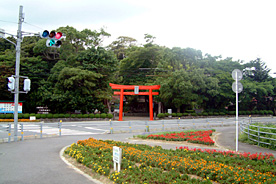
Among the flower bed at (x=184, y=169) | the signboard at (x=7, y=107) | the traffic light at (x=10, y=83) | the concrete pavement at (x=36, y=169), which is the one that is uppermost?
the traffic light at (x=10, y=83)

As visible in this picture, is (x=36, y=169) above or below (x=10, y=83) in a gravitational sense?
below

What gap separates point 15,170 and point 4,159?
2.22 meters

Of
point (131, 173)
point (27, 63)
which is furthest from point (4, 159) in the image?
point (27, 63)

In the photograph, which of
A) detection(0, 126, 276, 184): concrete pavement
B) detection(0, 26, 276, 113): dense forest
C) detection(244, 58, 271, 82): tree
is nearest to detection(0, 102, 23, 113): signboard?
detection(0, 26, 276, 113): dense forest

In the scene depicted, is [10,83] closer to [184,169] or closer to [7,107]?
[184,169]

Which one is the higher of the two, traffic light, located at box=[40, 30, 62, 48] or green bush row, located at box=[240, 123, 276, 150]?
traffic light, located at box=[40, 30, 62, 48]

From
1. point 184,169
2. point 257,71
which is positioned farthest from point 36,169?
point 257,71

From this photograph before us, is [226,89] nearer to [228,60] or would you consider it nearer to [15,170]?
[228,60]

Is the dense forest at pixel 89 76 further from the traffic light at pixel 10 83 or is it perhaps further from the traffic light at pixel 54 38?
the traffic light at pixel 54 38

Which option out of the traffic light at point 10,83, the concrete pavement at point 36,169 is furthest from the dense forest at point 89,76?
the concrete pavement at point 36,169

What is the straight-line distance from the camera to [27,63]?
40125 mm

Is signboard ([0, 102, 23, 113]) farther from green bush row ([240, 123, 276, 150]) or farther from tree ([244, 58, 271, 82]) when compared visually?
tree ([244, 58, 271, 82])

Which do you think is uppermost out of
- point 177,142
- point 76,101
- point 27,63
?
point 27,63

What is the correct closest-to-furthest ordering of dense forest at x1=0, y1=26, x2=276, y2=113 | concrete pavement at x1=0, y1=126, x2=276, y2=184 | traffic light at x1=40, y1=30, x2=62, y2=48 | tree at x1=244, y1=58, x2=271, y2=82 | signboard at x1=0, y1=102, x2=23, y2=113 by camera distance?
concrete pavement at x1=0, y1=126, x2=276, y2=184 → traffic light at x1=40, y1=30, x2=62, y2=48 → signboard at x1=0, y1=102, x2=23, y2=113 → dense forest at x1=0, y1=26, x2=276, y2=113 → tree at x1=244, y1=58, x2=271, y2=82
